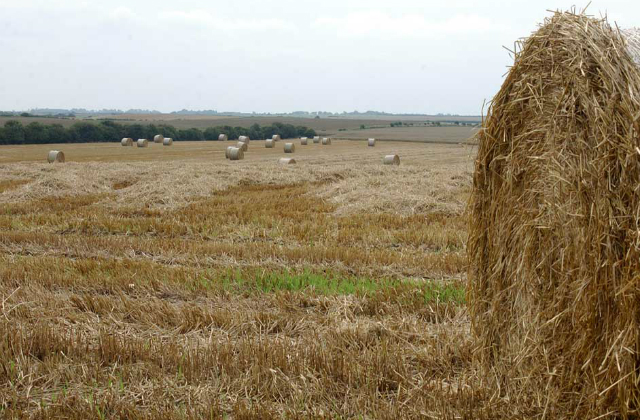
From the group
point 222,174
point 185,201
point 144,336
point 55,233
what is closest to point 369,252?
point 144,336

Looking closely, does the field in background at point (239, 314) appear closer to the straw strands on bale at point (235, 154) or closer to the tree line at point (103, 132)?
the straw strands on bale at point (235, 154)

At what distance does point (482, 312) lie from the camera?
4.28m

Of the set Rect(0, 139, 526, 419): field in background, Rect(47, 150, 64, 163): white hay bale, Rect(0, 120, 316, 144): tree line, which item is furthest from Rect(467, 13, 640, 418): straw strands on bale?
Rect(0, 120, 316, 144): tree line

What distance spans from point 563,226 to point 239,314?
2.97 meters

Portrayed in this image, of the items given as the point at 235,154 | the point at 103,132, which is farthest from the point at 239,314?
the point at 103,132

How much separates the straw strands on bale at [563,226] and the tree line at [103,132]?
42.0 meters

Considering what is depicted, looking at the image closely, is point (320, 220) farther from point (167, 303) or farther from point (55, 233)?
point (167, 303)

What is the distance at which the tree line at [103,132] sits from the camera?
135ft

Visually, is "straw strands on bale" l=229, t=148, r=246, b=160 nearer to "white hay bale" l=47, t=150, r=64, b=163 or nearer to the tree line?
"white hay bale" l=47, t=150, r=64, b=163

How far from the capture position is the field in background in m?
3.91

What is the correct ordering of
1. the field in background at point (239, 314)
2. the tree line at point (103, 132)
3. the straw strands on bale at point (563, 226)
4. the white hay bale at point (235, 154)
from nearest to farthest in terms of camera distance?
the straw strands on bale at point (563, 226) < the field in background at point (239, 314) < the white hay bale at point (235, 154) < the tree line at point (103, 132)

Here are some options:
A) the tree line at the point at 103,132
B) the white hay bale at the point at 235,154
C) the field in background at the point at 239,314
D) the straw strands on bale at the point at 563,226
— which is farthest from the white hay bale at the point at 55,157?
the straw strands on bale at the point at 563,226

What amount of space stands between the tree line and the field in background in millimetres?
32829

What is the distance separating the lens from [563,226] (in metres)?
3.51
